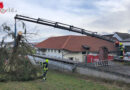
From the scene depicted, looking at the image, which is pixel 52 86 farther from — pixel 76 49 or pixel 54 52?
pixel 54 52

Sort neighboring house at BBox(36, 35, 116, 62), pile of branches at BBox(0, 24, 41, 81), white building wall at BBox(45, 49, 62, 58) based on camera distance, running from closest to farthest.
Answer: pile of branches at BBox(0, 24, 41, 81), neighboring house at BBox(36, 35, 116, 62), white building wall at BBox(45, 49, 62, 58)

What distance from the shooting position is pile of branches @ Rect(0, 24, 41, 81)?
8641 millimetres

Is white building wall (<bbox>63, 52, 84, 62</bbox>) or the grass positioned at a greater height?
white building wall (<bbox>63, 52, 84, 62</bbox>)

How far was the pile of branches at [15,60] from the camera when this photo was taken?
28.3ft

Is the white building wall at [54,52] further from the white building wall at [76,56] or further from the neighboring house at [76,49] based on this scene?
the white building wall at [76,56]

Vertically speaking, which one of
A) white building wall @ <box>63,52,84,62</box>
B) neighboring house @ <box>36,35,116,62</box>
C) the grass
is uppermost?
neighboring house @ <box>36,35,116,62</box>

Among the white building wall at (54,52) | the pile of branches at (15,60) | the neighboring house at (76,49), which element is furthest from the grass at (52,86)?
the white building wall at (54,52)

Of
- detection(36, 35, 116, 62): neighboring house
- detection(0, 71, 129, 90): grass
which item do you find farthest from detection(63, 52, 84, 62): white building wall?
detection(0, 71, 129, 90): grass

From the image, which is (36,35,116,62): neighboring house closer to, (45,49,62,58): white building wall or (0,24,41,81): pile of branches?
(45,49,62,58): white building wall

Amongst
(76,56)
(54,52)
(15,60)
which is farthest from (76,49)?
(15,60)

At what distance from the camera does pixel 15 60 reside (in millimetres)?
Answer: 8883

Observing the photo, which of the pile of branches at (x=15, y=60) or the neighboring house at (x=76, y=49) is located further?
the neighboring house at (x=76, y=49)

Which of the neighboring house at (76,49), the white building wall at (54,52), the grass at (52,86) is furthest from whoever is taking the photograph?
the white building wall at (54,52)

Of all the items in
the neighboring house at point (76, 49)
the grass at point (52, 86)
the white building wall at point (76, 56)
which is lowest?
the grass at point (52, 86)
